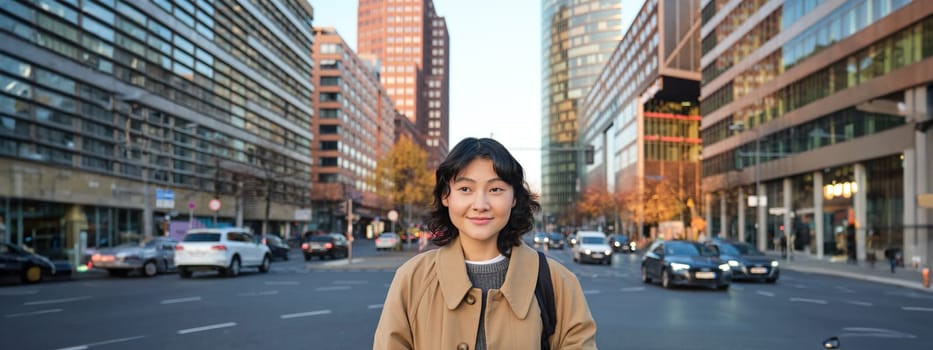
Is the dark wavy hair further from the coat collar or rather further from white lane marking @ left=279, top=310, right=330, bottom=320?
white lane marking @ left=279, top=310, right=330, bottom=320

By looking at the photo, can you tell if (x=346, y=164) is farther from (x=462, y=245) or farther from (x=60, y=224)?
(x=462, y=245)

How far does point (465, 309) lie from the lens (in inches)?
99.4

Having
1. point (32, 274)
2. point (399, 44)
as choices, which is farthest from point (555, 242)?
point (399, 44)

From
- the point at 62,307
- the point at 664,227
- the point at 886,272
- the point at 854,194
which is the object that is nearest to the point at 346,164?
the point at 664,227

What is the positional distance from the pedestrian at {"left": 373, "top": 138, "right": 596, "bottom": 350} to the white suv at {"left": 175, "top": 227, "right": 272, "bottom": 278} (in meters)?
22.4

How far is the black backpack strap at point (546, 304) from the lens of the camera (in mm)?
2631

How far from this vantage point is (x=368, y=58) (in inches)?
5261

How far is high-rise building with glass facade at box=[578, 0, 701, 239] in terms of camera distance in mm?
69562

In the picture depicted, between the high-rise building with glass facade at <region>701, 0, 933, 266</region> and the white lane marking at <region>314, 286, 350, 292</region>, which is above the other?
the high-rise building with glass facade at <region>701, 0, 933, 266</region>

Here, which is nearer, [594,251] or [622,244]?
[594,251]

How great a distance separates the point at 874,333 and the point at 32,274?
22.7 m

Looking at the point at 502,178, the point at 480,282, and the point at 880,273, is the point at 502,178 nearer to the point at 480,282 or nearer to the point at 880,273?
the point at 480,282

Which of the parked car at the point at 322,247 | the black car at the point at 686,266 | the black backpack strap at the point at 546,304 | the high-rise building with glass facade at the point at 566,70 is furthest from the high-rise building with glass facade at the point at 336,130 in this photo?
the black backpack strap at the point at 546,304

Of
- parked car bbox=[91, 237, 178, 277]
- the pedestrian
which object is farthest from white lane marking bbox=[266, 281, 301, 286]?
the pedestrian
